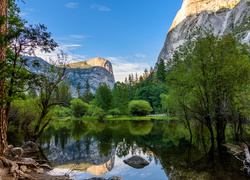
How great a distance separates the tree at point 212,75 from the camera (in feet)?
52.5

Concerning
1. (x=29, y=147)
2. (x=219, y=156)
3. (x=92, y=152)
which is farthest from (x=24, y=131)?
(x=219, y=156)

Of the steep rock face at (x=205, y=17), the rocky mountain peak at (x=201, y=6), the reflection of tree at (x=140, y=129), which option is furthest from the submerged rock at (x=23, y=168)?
the rocky mountain peak at (x=201, y=6)

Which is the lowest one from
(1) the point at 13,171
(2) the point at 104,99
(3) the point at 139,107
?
(1) the point at 13,171

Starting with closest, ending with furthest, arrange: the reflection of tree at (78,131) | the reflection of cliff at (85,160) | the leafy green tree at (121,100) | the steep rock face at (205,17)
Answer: the reflection of cliff at (85,160) → the reflection of tree at (78,131) → the leafy green tree at (121,100) → the steep rock face at (205,17)

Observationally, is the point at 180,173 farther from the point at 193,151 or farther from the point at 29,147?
the point at 29,147

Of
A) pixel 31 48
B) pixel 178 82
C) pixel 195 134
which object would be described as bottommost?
pixel 195 134

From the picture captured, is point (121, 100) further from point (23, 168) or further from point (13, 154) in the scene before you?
point (23, 168)

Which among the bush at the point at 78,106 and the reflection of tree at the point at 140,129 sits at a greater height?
the bush at the point at 78,106

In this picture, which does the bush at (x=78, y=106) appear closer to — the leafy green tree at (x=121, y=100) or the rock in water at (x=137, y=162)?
the leafy green tree at (x=121, y=100)

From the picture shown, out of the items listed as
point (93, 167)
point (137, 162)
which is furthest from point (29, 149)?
point (137, 162)

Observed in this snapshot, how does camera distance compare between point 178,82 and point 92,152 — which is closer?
point 92,152

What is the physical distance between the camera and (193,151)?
17047 mm

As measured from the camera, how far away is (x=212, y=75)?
17172mm

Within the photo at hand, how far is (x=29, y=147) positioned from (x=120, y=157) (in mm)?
9759
